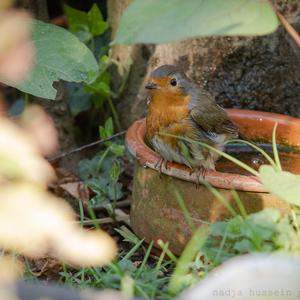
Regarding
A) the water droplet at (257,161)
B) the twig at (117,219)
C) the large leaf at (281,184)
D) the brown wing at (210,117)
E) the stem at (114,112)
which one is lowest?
the twig at (117,219)

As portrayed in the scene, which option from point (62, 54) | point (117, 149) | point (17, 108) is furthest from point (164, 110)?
point (17, 108)

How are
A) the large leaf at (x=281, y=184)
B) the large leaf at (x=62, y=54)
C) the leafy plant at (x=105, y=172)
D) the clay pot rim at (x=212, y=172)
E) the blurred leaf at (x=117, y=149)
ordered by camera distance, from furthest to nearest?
the blurred leaf at (x=117, y=149) → the leafy plant at (x=105, y=172) → the large leaf at (x=62, y=54) → the clay pot rim at (x=212, y=172) → the large leaf at (x=281, y=184)

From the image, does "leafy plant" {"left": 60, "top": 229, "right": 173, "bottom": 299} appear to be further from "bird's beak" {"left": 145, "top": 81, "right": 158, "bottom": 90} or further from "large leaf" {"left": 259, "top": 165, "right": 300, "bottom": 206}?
"bird's beak" {"left": 145, "top": 81, "right": 158, "bottom": 90}

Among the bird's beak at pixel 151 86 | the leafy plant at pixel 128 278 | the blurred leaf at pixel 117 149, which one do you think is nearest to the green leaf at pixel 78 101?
the blurred leaf at pixel 117 149

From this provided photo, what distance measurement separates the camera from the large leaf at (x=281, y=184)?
3.11m

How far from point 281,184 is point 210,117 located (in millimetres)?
936

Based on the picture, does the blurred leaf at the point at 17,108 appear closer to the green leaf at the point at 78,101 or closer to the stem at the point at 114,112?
the green leaf at the point at 78,101

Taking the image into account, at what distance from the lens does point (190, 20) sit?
9.18ft

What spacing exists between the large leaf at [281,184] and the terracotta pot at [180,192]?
322 mm

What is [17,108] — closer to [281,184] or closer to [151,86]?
[151,86]

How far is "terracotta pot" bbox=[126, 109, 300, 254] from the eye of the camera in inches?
140

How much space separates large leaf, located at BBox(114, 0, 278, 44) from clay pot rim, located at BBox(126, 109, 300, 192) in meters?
0.89

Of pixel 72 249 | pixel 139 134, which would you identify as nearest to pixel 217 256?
pixel 72 249

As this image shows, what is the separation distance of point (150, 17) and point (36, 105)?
94.3 inches
